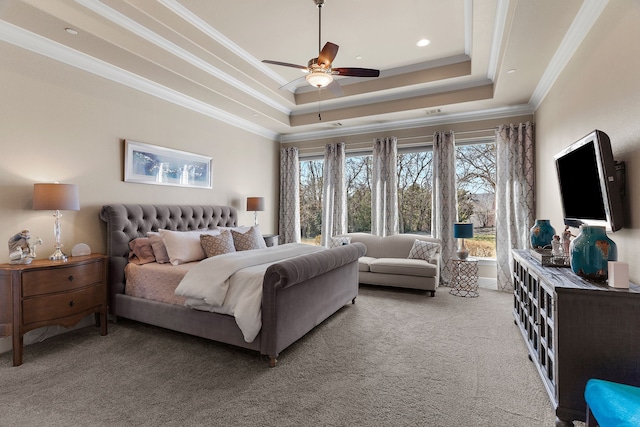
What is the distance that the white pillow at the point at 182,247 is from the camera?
3598mm

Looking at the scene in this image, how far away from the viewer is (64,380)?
2443 mm

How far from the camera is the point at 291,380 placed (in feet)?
8.00

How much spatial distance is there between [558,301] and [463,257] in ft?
10.9

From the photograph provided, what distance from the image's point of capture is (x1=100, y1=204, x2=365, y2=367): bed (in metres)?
2.65

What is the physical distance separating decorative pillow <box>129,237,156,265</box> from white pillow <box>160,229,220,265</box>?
0.64ft

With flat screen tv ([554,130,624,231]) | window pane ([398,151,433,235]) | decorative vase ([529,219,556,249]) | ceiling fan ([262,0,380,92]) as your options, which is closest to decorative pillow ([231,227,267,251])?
ceiling fan ([262,0,380,92])

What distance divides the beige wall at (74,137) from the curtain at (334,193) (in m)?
2.47

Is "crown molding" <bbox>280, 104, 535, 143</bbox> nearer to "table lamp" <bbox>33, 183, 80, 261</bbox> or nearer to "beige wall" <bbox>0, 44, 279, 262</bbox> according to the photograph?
"beige wall" <bbox>0, 44, 279, 262</bbox>

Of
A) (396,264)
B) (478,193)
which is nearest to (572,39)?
(478,193)

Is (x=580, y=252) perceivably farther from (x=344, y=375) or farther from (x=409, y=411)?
(x=344, y=375)

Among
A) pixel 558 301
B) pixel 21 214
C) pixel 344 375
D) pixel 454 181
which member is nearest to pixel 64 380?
pixel 21 214

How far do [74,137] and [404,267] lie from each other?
14.7 feet

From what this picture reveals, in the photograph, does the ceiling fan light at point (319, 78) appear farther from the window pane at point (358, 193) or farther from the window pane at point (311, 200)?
the window pane at point (311, 200)

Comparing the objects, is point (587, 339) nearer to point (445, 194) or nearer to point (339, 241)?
point (445, 194)
